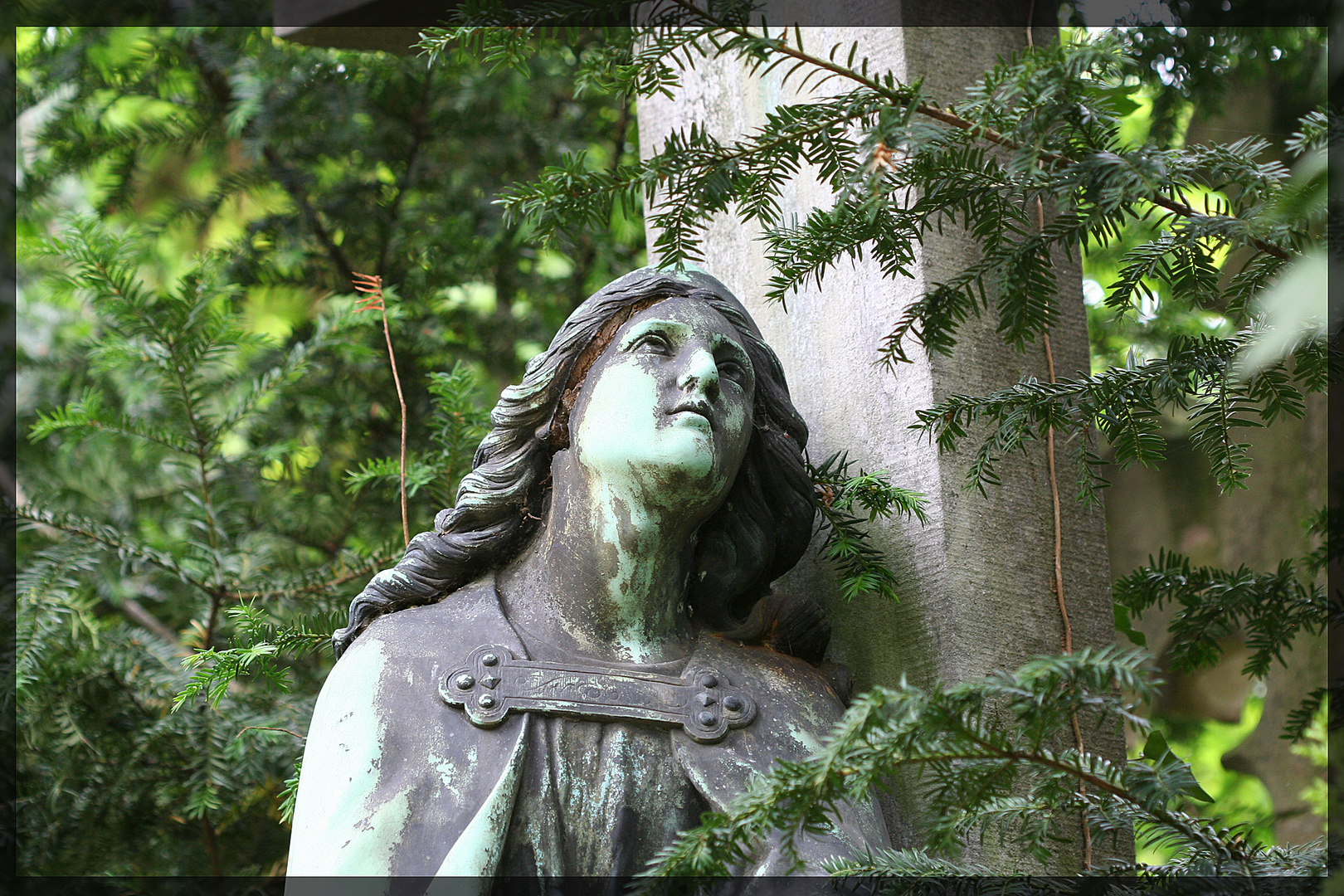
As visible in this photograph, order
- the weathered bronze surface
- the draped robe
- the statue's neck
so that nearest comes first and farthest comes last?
the draped robe → the weathered bronze surface → the statue's neck

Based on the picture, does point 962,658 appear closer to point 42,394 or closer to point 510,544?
point 510,544

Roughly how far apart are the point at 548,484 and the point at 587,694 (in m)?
0.38

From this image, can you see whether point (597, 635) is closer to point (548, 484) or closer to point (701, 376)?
point (548, 484)

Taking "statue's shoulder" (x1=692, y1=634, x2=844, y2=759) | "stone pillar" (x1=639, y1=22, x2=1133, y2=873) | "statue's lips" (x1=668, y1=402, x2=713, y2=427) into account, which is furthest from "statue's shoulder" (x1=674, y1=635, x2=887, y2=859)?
"statue's lips" (x1=668, y1=402, x2=713, y2=427)

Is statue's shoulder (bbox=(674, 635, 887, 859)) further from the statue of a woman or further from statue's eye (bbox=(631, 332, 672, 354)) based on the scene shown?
A: statue's eye (bbox=(631, 332, 672, 354))

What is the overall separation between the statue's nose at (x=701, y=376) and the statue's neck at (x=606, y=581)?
0.59ft

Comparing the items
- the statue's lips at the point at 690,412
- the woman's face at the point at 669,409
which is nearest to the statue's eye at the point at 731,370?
the woman's face at the point at 669,409

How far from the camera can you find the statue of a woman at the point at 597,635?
77.2 inches

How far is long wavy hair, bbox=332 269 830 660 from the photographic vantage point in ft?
7.39

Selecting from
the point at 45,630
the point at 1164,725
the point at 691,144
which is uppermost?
the point at 691,144

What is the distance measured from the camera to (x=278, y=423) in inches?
177

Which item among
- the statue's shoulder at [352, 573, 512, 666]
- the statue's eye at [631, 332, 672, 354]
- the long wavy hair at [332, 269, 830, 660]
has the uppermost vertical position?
the statue's eye at [631, 332, 672, 354]

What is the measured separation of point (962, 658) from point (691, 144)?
0.90 m

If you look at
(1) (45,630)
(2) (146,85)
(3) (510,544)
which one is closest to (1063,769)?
(3) (510,544)
